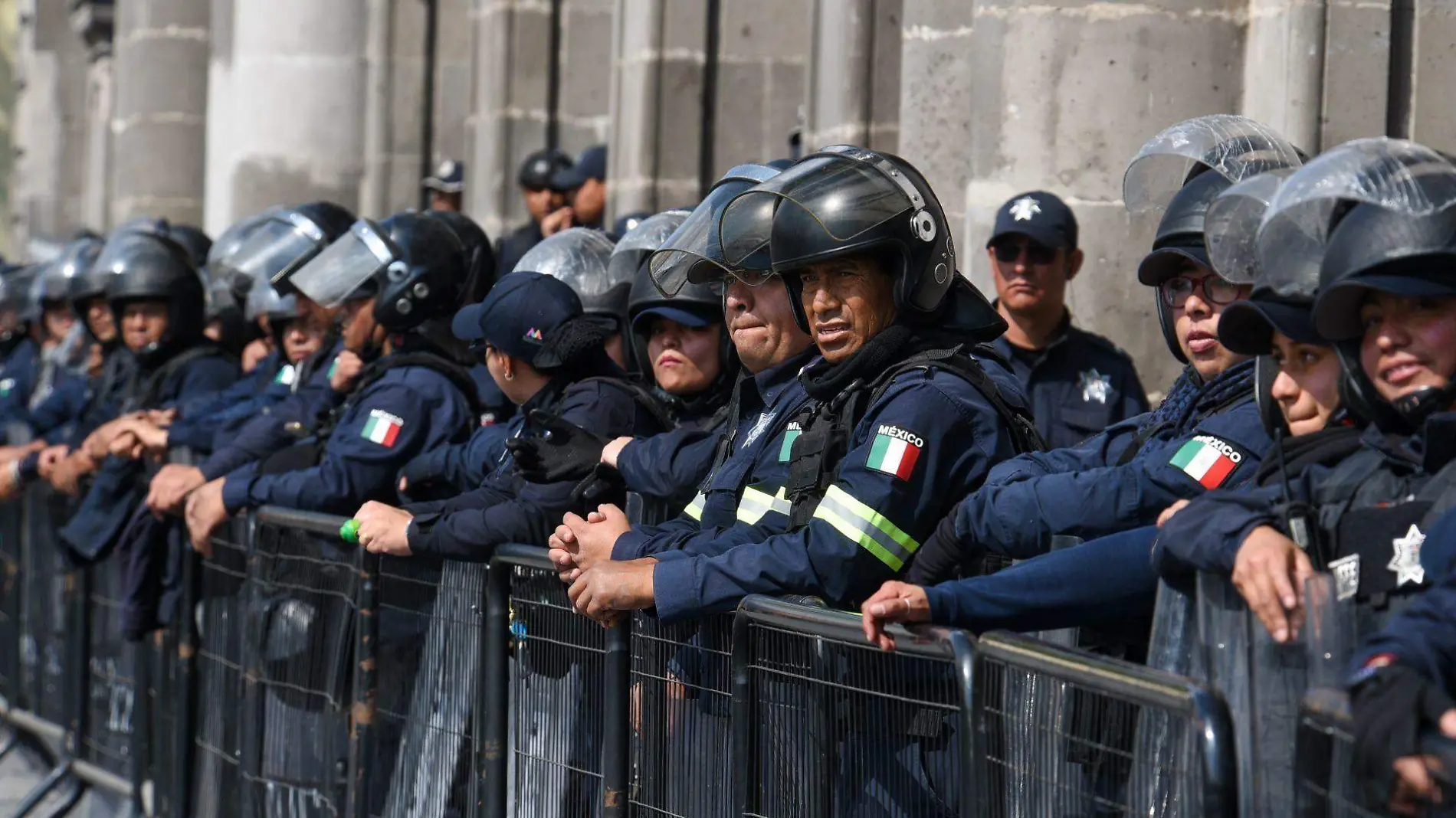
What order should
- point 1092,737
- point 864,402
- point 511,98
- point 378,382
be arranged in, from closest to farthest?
point 1092,737 → point 864,402 → point 378,382 → point 511,98

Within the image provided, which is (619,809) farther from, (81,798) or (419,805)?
(81,798)

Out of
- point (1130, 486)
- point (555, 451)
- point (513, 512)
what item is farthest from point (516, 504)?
point (1130, 486)

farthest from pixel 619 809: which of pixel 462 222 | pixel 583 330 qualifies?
pixel 462 222

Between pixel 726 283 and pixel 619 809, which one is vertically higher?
pixel 726 283

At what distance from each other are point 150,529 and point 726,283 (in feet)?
11.2

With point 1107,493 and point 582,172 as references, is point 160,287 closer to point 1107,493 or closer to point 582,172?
point 582,172

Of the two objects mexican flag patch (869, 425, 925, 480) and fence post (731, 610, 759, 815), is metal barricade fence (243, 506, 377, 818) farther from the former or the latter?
mexican flag patch (869, 425, 925, 480)

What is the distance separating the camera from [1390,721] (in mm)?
2777

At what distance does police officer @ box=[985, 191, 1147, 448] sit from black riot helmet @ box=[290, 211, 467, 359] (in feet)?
5.98

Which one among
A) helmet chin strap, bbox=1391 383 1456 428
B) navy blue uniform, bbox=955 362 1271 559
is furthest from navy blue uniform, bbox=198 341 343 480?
helmet chin strap, bbox=1391 383 1456 428

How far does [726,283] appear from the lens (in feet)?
17.4

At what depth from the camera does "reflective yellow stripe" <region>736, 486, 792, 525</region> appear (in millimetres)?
4621

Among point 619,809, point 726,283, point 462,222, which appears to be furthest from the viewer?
point 462,222

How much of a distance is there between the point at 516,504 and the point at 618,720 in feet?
3.35
